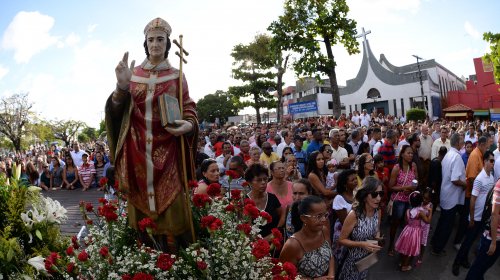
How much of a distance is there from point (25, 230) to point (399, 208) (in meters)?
5.39

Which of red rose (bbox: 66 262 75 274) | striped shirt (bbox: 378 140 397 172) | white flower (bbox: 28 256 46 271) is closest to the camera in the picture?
red rose (bbox: 66 262 75 274)

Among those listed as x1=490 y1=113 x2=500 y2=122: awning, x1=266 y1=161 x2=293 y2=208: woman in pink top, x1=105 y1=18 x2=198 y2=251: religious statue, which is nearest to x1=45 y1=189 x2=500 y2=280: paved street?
x1=266 y1=161 x2=293 y2=208: woman in pink top

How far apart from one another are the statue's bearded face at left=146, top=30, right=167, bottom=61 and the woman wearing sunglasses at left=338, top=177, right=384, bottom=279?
8.02ft

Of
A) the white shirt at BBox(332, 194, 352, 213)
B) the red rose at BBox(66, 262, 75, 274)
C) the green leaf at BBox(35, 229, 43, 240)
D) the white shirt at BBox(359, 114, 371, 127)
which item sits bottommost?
the white shirt at BBox(332, 194, 352, 213)

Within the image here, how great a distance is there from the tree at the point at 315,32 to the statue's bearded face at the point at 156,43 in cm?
1511

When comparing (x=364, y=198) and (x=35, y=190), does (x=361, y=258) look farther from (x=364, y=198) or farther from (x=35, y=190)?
(x=35, y=190)

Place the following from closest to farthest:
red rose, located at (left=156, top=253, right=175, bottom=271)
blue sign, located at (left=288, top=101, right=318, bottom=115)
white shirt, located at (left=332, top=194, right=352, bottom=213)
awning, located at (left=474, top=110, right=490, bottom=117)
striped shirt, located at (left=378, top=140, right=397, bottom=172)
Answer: red rose, located at (left=156, top=253, right=175, bottom=271), white shirt, located at (left=332, top=194, right=352, bottom=213), striped shirt, located at (left=378, top=140, right=397, bottom=172), blue sign, located at (left=288, top=101, right=318, bottom=115), awning, located at (left=474, top=110, right=490, bottom=117)

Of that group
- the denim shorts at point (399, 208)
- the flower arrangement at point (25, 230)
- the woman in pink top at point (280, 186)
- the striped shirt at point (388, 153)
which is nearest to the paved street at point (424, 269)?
the denim shorts at point (399, 208)

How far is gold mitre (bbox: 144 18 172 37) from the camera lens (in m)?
3.31

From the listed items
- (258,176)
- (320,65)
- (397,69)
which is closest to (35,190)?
(258,176)

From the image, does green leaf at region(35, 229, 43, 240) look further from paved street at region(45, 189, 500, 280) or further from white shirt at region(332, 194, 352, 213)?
white shirt at region(332, 194, 352, 213)

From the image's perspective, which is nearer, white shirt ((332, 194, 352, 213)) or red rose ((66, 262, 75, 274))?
red rose ((66, 262, 75, 274))

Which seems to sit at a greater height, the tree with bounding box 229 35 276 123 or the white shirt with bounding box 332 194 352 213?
the tree with bounding box 229 35 276 123

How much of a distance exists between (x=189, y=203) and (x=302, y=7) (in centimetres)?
1648
